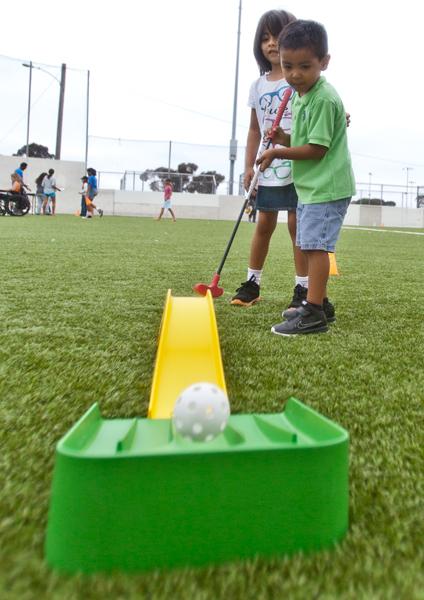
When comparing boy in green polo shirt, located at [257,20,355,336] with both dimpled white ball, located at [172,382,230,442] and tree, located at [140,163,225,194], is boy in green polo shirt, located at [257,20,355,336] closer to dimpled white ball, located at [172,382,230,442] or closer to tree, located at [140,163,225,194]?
dimpled white ball, located at [172,382,230,442]

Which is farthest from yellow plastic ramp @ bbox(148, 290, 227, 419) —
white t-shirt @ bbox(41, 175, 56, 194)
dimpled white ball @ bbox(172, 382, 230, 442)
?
white t-shirt @ bbox(41, 175, 56, 194)

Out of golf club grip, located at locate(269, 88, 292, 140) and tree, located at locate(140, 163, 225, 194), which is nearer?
golf club grip, located at locate(269, 88, 292, 140)

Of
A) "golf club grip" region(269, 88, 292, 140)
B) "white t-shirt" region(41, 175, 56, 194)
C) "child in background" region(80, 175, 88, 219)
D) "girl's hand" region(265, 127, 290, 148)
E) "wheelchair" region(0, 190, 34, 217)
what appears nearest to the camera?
"girl's hand" region(265, 127, 290, 148)

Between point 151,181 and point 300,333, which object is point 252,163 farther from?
point 151,181

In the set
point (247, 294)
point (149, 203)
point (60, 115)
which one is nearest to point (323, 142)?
point (247, 294)

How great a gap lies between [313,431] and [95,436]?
32 cm

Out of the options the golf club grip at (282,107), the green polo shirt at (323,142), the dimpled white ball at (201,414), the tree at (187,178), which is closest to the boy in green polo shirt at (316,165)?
the green polo shirt at (323,142)

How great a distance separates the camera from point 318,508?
2.24 feet

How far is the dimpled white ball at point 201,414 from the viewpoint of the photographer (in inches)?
27.3

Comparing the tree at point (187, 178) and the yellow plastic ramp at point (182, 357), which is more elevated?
the tree at point (187, 178)

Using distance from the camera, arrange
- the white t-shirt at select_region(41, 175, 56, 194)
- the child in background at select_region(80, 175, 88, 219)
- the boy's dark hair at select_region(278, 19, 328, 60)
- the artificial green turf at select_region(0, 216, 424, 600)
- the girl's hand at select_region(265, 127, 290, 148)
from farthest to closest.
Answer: the white t-shirt at select_region(41, 175, 56, 194), the child in background at select_region(80, 175, 88, 219), the girl's hand at select_region(265, 127, 290, 148), the boy's dark hair at select_region(278, 19, 328, 60), the artificial green turf at select_region(0, 216, 424, 600)

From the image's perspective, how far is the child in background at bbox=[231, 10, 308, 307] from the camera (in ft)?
8.77

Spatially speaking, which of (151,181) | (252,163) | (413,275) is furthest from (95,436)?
(151,181)

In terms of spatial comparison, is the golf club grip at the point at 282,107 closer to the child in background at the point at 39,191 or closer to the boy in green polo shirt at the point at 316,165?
the boy in green polo shirt at the point at 316,165
